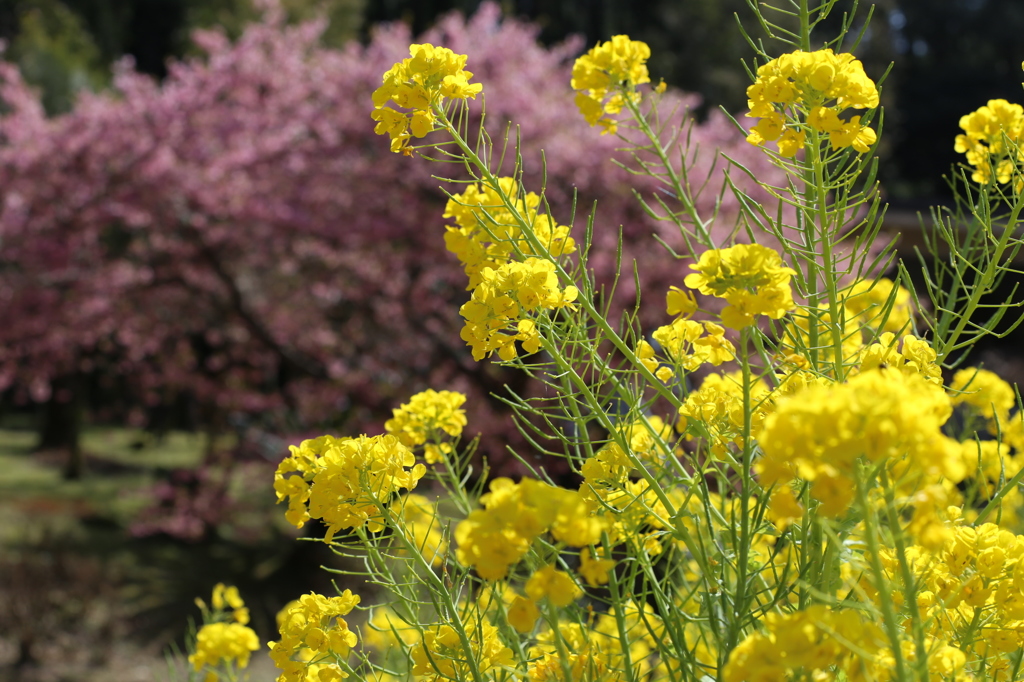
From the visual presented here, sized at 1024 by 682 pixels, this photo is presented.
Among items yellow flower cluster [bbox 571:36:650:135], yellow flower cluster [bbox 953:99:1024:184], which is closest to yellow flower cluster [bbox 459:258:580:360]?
yellow flower cluster [bbox 571:36:650:135]

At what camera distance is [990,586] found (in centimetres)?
108

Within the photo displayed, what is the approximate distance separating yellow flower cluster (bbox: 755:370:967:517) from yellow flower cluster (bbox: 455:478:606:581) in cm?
17

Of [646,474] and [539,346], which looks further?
[539,346]

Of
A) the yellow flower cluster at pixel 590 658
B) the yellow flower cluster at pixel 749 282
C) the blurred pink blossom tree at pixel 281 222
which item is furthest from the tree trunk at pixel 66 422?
the yellow flower cluster at pixel 749 282

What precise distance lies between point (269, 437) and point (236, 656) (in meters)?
5.52

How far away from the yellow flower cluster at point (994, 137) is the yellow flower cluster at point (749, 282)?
0.75 m

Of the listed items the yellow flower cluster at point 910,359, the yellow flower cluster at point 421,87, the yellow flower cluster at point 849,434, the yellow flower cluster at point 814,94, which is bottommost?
the yellow flower cluster at point 849,434

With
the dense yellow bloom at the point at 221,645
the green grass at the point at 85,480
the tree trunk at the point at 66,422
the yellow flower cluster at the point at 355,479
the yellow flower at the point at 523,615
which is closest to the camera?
the yellow flower at the point at 523,615

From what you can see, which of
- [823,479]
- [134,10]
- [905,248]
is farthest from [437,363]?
[134,10]

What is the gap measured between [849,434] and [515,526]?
277mm

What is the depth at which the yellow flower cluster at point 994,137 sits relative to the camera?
1423mm

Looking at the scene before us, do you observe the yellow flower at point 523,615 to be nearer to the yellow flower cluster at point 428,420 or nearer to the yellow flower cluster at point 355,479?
the yellow flower cluster at point 355,479

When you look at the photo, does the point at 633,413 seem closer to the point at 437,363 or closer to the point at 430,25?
the point at 437,363

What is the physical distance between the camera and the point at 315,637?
3.67ft
